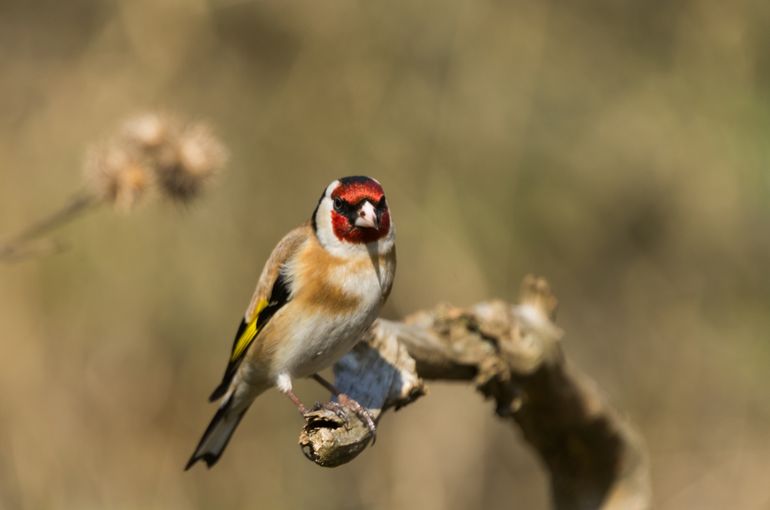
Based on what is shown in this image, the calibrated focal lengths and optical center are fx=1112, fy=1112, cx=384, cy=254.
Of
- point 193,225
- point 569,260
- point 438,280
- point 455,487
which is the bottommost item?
point 455,487

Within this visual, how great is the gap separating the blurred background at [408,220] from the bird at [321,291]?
237 centimetres

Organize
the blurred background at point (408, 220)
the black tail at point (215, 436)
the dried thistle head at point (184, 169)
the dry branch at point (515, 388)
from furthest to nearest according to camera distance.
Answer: the blurred background at point (408, 220) → the dried thistle head at point (184, 169) → the black tail at point (215, 436) → the dry branch at point (515, 388)

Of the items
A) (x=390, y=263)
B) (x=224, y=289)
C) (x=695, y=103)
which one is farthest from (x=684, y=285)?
(x=390, y=263)

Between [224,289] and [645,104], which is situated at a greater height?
[645,104]

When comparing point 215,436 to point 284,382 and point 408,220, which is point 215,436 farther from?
point 408,220

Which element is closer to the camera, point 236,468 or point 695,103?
point 236,468

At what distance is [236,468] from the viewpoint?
241 inches

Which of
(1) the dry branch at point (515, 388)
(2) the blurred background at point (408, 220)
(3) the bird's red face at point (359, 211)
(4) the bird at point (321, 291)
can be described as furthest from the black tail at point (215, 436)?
(2) the blurred background at point (408, 220)

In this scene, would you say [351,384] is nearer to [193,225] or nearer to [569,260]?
[193,225]

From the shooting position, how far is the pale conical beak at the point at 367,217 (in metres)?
3.50

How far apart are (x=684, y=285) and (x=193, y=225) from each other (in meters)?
3.08

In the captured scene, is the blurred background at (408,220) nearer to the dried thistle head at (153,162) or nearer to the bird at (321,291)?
the dried thistle head at (153,162)

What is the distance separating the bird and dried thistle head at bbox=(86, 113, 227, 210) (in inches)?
20.5

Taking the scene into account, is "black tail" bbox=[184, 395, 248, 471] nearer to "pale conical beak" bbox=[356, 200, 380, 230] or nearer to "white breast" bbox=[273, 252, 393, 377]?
"white breast" bbox=[273, 252, 393, 377]
